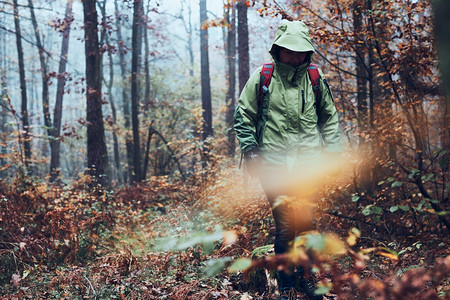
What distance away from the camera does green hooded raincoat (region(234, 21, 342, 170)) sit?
10.9 ft

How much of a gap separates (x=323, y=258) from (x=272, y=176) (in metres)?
1.67

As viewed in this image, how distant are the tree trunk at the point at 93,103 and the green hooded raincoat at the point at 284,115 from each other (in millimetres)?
6349

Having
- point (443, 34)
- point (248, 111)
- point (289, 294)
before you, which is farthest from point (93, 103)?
point (443, 34)

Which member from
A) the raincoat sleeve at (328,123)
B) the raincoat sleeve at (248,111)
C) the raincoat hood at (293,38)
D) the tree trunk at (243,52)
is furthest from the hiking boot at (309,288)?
the tree trunk at (243,52)

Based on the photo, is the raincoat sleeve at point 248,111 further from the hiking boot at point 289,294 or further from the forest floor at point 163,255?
the hiking boot at point 289,294

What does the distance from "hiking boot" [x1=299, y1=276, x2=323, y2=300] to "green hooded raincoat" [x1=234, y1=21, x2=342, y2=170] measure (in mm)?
1062

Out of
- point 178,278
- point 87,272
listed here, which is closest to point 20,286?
point 87,272

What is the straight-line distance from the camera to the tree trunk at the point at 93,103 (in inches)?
352

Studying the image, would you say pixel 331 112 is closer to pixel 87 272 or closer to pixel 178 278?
pixel 178 278

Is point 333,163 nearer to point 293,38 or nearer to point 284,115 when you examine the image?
point 284,115

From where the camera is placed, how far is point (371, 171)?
18.8 feet

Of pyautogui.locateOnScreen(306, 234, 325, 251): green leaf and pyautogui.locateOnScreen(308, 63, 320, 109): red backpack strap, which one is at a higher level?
pyautogui.locateOnScreen(308, 63, 320, 109): red backpack strap

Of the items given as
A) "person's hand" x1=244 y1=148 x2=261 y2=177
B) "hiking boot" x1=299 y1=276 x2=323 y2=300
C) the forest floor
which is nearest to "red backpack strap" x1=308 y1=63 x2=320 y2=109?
"person's hand" x1=244 y1=148 x2=261 y2=177

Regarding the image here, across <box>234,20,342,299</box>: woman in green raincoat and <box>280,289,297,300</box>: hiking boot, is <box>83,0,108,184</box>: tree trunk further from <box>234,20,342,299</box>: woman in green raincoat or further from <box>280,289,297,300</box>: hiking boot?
<box>280,289,297,300</box>: hiking boot
